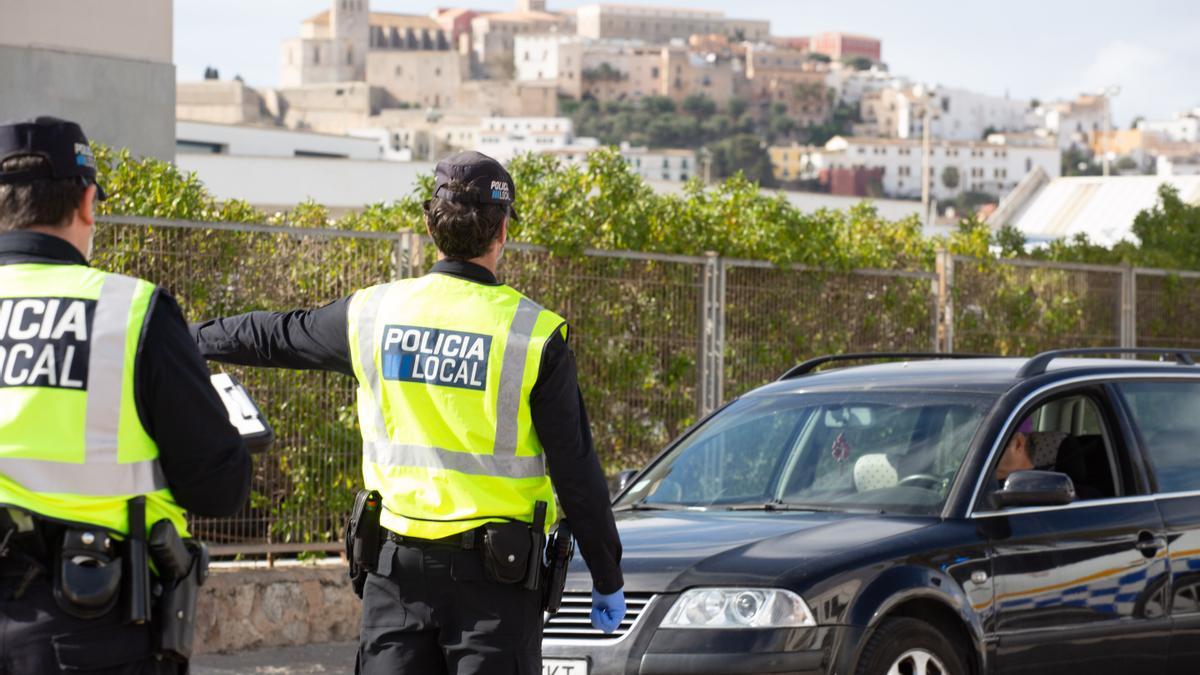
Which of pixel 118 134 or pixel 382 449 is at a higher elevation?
pixel 118 134

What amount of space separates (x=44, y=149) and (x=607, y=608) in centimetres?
191

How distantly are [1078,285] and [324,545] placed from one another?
7068mm

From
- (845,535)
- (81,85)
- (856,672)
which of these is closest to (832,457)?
(845,535)

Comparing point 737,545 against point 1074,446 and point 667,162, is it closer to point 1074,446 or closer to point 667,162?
point 1074,446

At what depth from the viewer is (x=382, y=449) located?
458 centimetres

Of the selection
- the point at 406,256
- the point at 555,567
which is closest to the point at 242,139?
the point at 406,256

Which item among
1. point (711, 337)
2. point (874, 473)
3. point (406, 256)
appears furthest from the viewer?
point (711, 337)

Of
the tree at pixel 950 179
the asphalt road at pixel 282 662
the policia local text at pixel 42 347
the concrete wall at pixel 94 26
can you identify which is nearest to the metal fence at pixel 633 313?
the asphalt road at pixel 282 662

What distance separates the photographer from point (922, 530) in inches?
240

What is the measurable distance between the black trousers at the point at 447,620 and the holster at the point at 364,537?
0.28ft

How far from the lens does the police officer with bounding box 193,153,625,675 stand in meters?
4.35

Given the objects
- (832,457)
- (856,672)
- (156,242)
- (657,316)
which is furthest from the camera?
(657,316)

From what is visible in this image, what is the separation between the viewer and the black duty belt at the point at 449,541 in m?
4.36

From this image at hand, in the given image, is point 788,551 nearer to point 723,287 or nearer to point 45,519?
point 45,519
